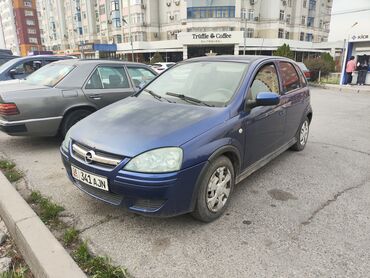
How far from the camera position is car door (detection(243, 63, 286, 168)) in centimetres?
354

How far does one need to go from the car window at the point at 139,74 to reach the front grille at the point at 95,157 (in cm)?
335

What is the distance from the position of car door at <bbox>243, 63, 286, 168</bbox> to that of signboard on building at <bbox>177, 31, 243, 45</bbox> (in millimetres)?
47363

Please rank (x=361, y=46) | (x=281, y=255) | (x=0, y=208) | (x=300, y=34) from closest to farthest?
(x=281, y=255)
(x=0, y=208)
(x=361, y=46)
(x=300, y=34)

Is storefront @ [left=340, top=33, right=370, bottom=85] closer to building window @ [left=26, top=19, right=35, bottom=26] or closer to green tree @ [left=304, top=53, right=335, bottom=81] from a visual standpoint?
green tree @ [left=304, top=53, right=335, bottom=81]

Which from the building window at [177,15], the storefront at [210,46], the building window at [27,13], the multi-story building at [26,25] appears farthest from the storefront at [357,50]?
the building window at [27,13]

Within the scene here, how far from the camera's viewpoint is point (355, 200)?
3670 mm

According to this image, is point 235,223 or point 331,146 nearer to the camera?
point 235,223

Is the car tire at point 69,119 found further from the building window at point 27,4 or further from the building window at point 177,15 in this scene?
the building window at point 27,4

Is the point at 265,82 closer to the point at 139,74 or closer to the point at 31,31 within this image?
the point at 139,74

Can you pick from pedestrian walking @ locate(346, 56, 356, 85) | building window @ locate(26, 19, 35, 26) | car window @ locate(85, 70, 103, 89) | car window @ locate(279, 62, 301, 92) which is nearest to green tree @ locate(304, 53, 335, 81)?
pedestrian walking @ locate(346, 56, 356, 85)

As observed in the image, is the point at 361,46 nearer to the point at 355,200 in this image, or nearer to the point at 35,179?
the point at 355,200

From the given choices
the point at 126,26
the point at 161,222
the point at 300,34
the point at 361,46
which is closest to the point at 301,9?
the point at 300,34

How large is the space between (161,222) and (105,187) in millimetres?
728

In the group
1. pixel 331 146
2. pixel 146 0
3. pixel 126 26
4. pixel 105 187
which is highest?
pixel 146 0
